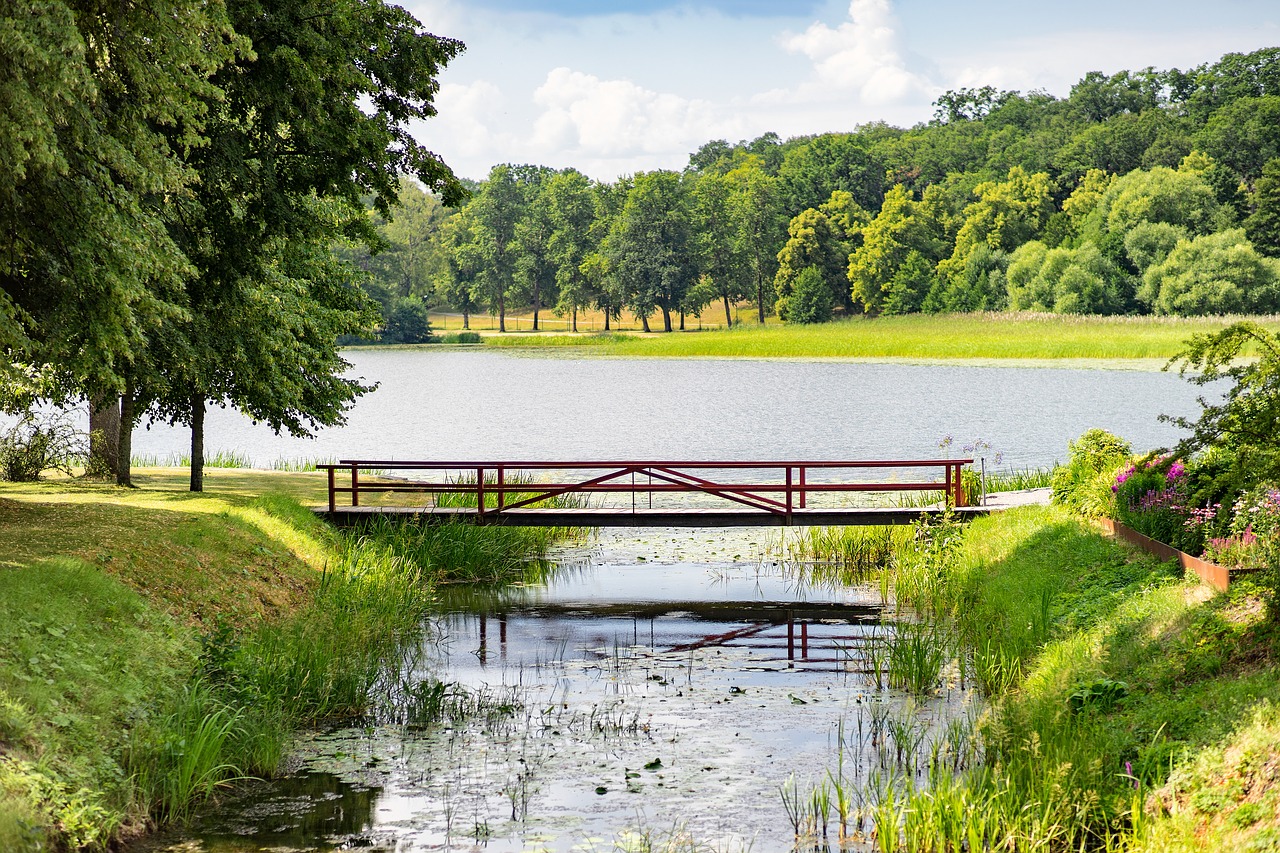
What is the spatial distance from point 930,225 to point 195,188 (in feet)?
325

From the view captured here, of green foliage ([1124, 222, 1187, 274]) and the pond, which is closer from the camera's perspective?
the pond

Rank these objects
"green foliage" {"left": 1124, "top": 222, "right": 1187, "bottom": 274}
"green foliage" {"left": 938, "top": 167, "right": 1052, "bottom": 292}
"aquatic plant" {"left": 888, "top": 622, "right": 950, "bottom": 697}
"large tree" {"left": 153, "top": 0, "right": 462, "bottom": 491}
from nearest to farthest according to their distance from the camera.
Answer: "aquatic plant" {"left": 888, "top": 622, "right": 950, "bottom": 697} → "large tree" {"left": 153, "top": 0, "right": 462, "bottom": 491} → "green foliage" {"left": 1124, "top": 222, "right": 1187, "bottom": 274} → "green foliage" {"left": 938, "top": 167, "right": 1052, "bottom": 292}

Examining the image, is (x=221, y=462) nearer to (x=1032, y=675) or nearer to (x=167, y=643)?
(x=167, y=643)

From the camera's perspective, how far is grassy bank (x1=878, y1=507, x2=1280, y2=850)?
27.1 feet

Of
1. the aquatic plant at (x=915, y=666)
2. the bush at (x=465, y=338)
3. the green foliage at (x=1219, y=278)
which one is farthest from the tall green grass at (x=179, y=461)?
the bush at (x=465, y=338)

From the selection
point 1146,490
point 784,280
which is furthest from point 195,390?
point 784,280

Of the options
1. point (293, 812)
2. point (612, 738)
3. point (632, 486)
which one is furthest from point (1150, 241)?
point (293, 812)

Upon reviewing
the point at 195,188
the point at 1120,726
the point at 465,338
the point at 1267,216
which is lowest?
the point at 1120,726

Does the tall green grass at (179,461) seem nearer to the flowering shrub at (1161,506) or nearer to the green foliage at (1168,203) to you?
the flowering shrub at (1161,506)

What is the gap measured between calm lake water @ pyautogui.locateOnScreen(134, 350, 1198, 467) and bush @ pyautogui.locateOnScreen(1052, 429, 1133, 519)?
1464 cm

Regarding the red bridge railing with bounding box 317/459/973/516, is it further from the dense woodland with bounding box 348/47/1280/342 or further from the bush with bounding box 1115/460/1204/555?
the dense woodland with bounding box 348/47/1280/342

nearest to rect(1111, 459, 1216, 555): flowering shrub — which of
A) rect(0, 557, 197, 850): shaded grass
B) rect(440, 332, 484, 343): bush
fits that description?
rect(0, 557, 197, 850): shaded grass

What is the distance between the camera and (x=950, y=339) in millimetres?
76875

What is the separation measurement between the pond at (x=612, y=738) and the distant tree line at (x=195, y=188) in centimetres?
445
